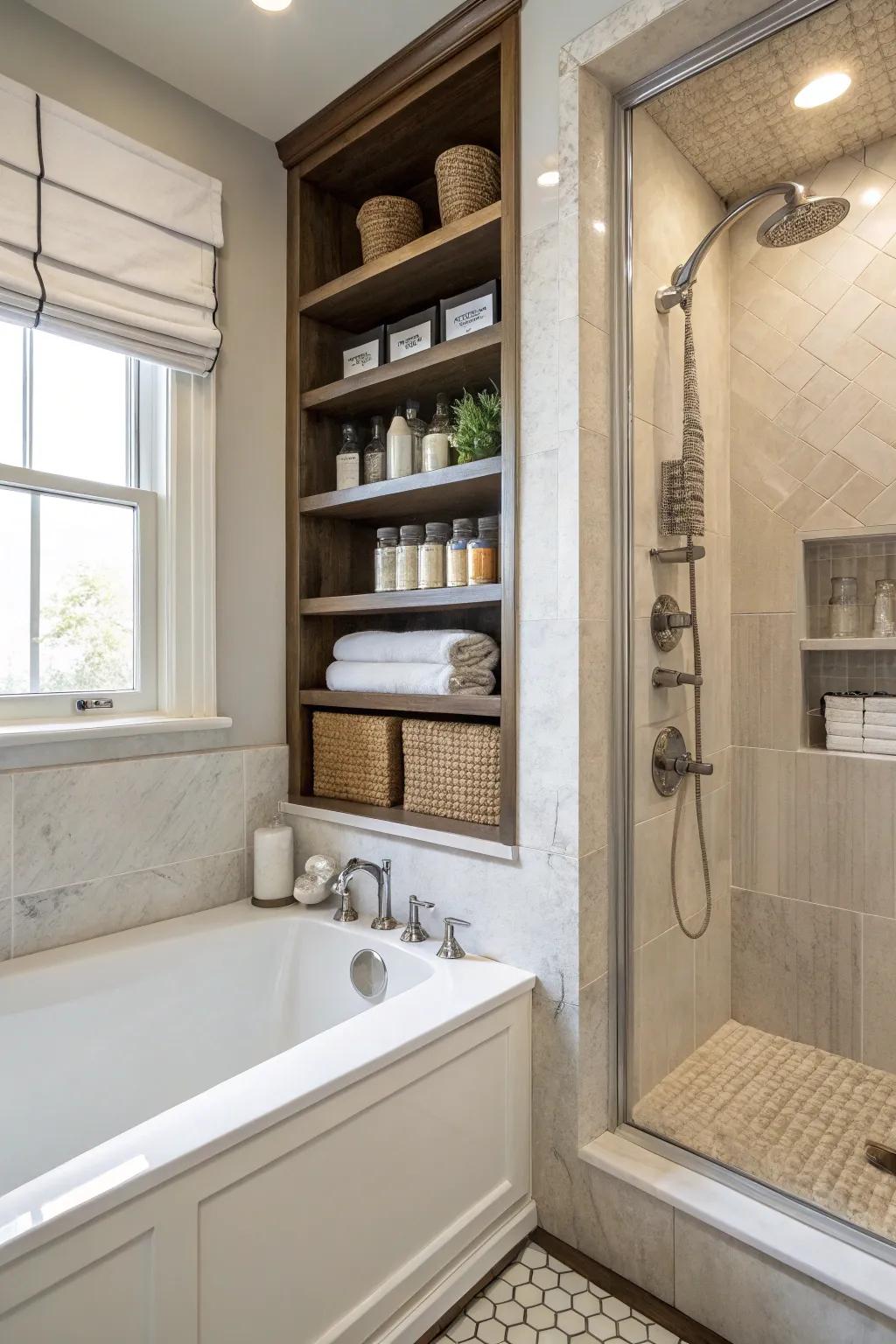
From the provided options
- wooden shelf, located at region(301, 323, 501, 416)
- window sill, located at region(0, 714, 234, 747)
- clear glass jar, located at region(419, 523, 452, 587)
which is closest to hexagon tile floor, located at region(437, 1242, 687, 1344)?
window sill, located at region(0, 714, 234, 747)

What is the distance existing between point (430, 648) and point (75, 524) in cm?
91

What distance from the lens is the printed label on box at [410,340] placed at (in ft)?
6.32

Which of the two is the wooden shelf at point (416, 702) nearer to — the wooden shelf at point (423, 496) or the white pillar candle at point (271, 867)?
the white pillar candle at point (271, 867)

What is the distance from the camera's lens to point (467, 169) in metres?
1.80

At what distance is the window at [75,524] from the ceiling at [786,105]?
142 cm

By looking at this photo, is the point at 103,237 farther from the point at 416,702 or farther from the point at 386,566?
the point at 416,702

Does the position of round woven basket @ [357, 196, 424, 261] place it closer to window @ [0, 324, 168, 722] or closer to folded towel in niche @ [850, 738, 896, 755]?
window @ [0, 324, 168, 722]

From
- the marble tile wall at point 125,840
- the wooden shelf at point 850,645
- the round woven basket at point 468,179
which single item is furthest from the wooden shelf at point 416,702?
the round woven basket at point 468,179

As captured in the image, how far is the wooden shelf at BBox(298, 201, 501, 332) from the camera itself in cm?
176

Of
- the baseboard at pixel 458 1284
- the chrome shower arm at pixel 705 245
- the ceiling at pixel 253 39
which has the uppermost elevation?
the ceiling at pixel 253 39

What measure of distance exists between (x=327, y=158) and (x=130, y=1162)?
230cm

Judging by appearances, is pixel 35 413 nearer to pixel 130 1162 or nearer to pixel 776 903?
pixel 130 1162

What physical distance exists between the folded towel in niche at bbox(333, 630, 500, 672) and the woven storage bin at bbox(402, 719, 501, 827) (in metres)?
0.16

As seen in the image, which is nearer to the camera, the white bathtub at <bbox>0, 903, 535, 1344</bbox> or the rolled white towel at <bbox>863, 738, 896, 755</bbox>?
the white bathtub at <bbox>0, 903, 535, 1344</bbox>
